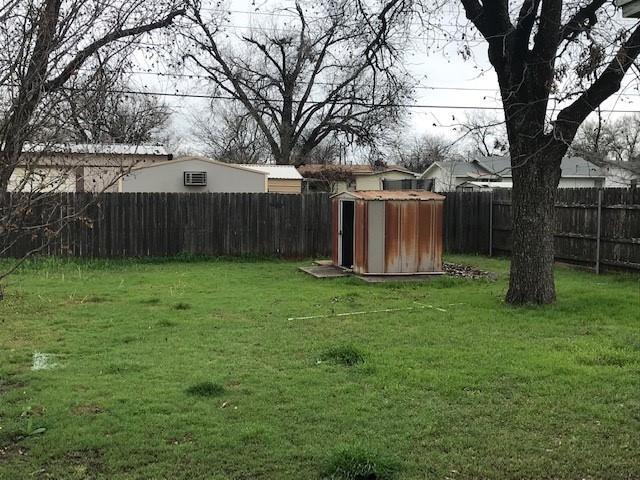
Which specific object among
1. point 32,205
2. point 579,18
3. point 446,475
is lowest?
point 446,475

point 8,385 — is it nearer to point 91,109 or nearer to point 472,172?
point 91,109

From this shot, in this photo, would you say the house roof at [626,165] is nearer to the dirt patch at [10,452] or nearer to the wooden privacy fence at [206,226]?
the dirt patch at [10,452]

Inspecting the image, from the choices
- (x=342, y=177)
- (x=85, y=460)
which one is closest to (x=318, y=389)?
(x=85, y=460)

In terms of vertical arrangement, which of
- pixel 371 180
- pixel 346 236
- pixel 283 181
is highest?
pixel 371 180

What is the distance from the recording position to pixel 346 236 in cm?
1365

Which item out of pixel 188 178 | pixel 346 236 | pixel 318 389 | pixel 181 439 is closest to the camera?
pixel 181 439

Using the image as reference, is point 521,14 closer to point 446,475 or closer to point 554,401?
point 554,401

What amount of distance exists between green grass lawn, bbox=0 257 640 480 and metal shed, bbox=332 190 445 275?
2726 millimetres

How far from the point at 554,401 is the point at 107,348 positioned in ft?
14.0

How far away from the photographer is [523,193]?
9.16 metres

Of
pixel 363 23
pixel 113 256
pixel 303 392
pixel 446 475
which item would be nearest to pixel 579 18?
pixel 363 23

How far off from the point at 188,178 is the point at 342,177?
18962 millimetres

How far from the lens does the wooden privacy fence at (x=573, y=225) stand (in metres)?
12.5

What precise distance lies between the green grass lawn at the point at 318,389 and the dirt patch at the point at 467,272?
8.95 feet
